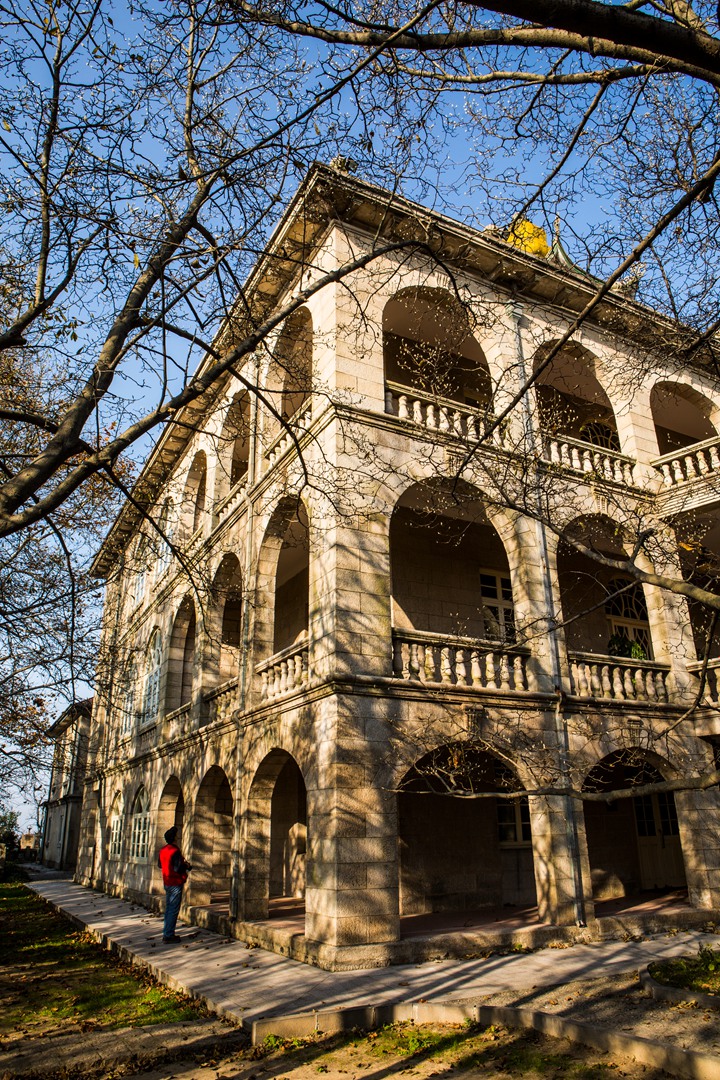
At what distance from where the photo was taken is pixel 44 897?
71.1 feet

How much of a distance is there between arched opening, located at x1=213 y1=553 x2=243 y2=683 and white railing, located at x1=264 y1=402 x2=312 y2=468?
2.57 m

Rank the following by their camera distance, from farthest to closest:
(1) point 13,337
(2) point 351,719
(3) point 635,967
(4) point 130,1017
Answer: (2) point 351,719 < (3) point 635,967 < (4) point 130,1017 < (1) point 13,337

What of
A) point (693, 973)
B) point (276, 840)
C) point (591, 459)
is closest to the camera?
point (693, 973)

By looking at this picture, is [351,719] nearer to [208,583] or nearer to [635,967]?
[208,583]

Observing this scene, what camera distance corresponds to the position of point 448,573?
14.9m

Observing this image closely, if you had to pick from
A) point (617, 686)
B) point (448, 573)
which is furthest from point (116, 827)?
point (617, 686)

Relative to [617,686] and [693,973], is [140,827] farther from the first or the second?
[693,973]

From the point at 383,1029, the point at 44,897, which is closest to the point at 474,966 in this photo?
the point at 383,1029

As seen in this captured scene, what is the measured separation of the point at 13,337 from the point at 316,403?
20.7ft

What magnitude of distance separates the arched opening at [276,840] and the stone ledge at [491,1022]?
5.25 meters

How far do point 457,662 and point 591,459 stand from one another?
16.9 ft

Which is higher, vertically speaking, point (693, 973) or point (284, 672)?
point (284, 672)

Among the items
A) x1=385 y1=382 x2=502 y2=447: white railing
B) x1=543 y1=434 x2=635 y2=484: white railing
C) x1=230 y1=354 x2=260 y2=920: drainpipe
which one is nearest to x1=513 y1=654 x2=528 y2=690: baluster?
x1=385 y1=382 x2=502 y2=447: white railing

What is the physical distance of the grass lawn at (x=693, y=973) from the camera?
22.0 ft
